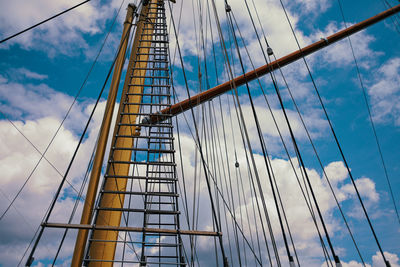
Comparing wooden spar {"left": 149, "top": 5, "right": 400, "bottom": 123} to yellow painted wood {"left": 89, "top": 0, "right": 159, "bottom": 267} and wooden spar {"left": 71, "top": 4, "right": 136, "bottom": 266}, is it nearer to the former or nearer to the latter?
yellow painted wood {"left": 89, "top": 0, "right": 159, "bottom": 267}

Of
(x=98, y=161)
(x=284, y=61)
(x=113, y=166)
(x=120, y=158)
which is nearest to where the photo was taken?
(x=98, y=161)

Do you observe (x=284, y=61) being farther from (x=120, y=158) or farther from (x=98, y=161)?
(x=98, y=161)

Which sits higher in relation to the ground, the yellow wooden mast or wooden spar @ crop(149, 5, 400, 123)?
wooden spar @ crop(149, 5, 400, 123)

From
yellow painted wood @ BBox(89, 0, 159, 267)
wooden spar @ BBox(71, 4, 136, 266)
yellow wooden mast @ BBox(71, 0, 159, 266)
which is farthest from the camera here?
yellow painted wood @ BBox(89, 0, 159, 267)

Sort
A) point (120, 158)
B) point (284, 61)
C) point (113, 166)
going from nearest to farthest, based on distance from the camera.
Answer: point (113, 166) → point (120, 158) → point (284, 61)

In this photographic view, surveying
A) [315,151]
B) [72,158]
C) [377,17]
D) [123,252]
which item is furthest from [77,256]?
[377,17]

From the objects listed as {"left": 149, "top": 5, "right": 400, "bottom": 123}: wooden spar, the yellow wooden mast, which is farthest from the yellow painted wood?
{"left": 149, "top": 5, "right": 400, "bottom": 123}: wooden spar

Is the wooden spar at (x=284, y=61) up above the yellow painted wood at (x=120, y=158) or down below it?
above

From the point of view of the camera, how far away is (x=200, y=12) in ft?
19.0

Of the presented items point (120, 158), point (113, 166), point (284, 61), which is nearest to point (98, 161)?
point (113, 166)

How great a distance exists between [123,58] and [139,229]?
328 centimetres

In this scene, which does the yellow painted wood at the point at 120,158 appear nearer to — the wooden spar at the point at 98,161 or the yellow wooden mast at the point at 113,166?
the yellow wooden mast at the point at 113,166

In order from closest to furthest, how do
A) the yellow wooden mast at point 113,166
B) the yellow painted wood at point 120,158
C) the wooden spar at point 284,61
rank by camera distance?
the yellow wooden mast at point 113,166, the yellow painted wood at point 120,158, the wooden spar at point 284,61

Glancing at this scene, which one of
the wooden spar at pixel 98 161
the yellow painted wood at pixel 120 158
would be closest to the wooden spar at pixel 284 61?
the yellow painted wood at pixel 120 158
